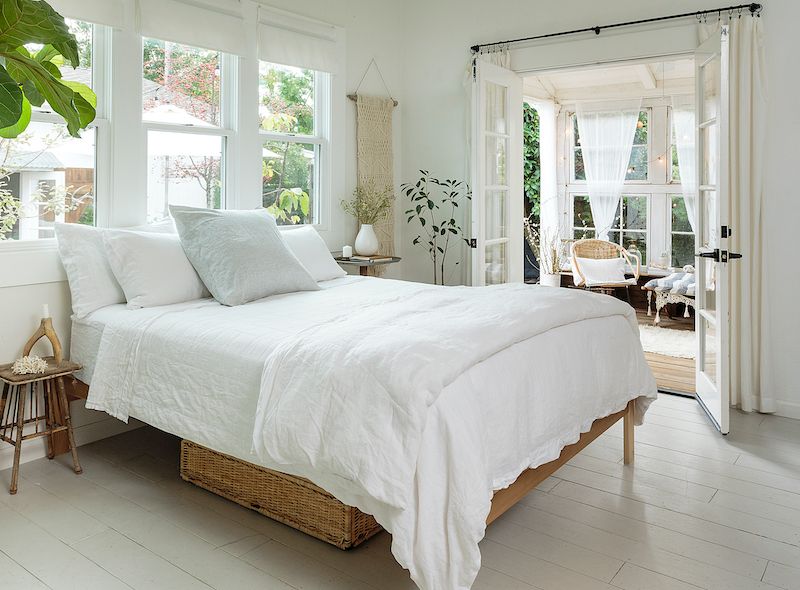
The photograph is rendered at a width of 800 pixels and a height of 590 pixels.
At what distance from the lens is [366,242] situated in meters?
4.91

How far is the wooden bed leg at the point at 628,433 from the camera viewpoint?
3.24m

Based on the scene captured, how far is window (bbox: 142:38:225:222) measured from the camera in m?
3.78

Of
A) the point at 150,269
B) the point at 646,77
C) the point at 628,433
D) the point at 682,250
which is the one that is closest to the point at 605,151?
the point at 646,77

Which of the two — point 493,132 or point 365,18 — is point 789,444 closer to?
point 493,132

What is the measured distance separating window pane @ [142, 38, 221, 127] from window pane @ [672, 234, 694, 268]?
5.43 meters

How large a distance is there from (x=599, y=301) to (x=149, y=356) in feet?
6.47

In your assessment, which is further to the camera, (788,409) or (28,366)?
(788,409)

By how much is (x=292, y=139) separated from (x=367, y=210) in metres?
0.81

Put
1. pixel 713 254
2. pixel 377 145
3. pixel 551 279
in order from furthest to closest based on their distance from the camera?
pixel 551 279 < pixel 377 145 < pixel 713 254

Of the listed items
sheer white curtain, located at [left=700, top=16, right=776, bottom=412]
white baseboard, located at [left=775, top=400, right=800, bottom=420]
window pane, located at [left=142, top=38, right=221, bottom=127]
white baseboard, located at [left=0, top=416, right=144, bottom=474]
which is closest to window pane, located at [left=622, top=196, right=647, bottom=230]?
sheer white curtain, located at [left=700, top=16, right=776, bottom=412]

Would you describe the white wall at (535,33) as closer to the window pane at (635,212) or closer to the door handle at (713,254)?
the door handle at (713,254)

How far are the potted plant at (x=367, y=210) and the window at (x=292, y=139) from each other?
325 mm

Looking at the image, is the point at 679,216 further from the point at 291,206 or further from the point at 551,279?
the point at 291,206

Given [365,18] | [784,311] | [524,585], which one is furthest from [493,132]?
[524,585]
